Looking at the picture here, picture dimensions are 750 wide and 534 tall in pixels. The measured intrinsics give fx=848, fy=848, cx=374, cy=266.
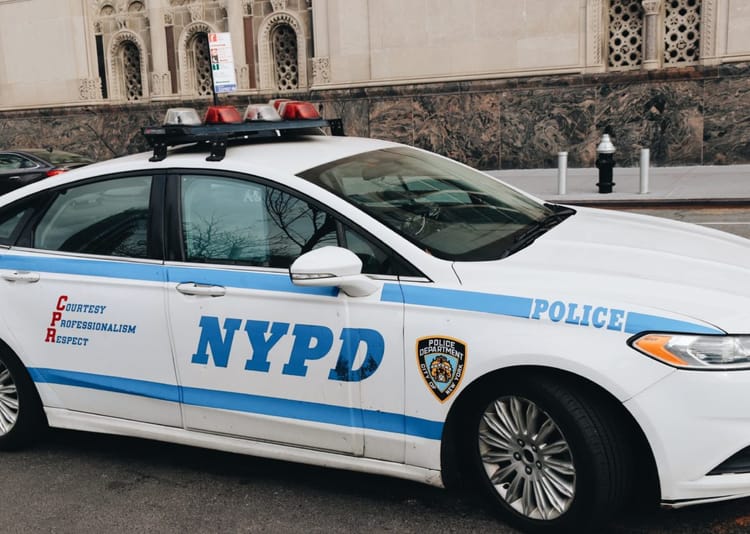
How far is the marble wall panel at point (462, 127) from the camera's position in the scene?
18859mm

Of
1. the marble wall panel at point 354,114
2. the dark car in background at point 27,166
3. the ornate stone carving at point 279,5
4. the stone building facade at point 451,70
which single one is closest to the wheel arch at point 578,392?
the dark car in background at point 27,166

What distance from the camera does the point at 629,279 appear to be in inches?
→ 129

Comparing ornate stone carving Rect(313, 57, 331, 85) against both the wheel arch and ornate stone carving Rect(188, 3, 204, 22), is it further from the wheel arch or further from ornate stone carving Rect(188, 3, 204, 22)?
the wheel arch

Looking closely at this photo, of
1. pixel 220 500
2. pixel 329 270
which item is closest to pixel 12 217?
pixel 220 500

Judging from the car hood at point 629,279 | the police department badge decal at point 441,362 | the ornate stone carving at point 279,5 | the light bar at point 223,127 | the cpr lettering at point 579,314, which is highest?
the ornate stone carving at point 279,5

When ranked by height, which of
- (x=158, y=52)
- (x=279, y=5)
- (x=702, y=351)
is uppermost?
(x=279, y=5)

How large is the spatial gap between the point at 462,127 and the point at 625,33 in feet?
13.1

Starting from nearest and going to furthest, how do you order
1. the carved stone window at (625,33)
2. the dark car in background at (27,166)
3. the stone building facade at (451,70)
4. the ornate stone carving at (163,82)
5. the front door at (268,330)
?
the front door at (268,330) < the dark car in background at (27,166) < the stone building facade at (451,70) < the carved stone window at (625,33) < the ornate stone carving at (163,82)

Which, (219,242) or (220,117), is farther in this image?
(220,117)

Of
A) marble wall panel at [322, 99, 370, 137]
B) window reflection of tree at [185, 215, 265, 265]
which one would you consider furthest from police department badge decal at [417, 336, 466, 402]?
marble wall panel at [322, 99, 370, 137]

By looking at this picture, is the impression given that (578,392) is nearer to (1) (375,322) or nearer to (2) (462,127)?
(1) (375,322)

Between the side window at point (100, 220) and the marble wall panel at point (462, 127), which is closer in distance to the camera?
the side window at point (100, 220)

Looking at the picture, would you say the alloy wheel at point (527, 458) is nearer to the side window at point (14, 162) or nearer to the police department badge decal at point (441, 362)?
the police department badge decal at point (441, 362)

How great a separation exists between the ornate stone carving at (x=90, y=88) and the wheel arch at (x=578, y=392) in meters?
23.4
